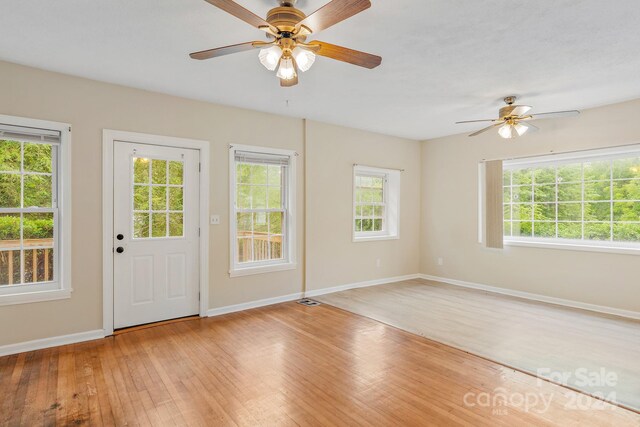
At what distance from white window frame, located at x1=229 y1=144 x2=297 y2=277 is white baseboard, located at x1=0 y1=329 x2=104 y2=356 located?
156 cm

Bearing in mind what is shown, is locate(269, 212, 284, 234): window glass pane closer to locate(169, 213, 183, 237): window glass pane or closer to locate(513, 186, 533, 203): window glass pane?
locate(169, 213, 183, 237): window glass pane

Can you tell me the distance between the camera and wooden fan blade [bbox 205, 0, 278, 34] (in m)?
1.72

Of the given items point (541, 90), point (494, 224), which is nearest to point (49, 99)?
point (541, 90)

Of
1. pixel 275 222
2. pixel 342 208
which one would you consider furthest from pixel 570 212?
pixel 275 222

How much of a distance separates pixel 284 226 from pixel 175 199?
157 centimetres

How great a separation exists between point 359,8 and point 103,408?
9.55 ft

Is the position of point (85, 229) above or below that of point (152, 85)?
below

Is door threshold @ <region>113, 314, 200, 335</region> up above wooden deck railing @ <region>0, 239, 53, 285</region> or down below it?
below

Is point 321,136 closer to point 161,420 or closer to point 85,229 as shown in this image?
point 85,229

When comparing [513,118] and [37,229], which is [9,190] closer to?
[37,229]

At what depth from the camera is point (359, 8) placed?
1755 mm

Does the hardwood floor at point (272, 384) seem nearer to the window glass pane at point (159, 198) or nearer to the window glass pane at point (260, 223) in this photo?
the window glass pane at point (159, 198)

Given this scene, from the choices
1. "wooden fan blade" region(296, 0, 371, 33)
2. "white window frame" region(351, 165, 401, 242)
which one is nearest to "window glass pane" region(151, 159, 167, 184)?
"wooden fan blade" region(296, 0, 371, 33)

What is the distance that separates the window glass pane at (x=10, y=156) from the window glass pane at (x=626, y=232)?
6.77 metres
